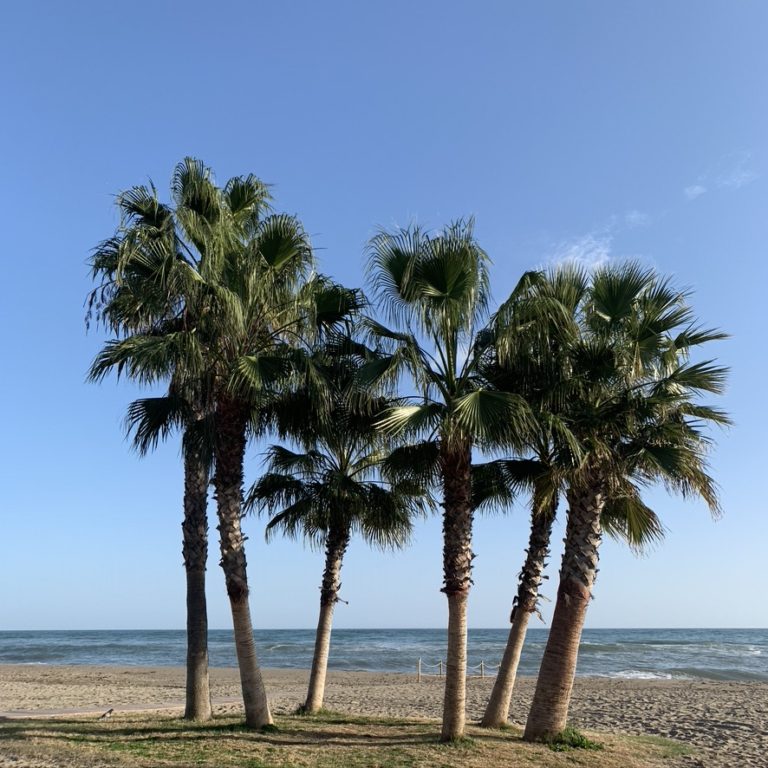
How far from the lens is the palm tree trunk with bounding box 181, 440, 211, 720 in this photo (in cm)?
1195

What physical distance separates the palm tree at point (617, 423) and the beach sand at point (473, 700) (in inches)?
91.2

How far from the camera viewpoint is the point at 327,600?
45.2 ft

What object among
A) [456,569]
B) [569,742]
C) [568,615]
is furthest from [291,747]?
[568,615]

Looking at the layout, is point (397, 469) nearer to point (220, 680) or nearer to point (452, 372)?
point (452, 372)

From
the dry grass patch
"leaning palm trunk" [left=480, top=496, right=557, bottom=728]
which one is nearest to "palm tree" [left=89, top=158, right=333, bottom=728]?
the dry grass patch

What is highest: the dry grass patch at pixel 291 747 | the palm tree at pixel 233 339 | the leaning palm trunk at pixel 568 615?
the palm tree at pixel 233 339

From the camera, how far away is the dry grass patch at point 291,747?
346 inches

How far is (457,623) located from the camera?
33.3 feet

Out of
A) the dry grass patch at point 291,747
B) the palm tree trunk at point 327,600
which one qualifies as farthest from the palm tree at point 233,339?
the palm tree trunk at point 327,600

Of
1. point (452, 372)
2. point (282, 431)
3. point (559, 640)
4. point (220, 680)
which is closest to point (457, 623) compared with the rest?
point (559, 640)

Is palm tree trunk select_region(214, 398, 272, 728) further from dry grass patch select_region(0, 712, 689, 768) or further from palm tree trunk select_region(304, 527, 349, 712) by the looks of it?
palm tree trunk select_region(304, 527, 349, 712)

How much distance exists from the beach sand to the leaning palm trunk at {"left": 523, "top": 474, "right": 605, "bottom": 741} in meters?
1.86

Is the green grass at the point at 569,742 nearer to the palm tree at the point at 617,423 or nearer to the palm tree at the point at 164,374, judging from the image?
the palm tree at the point at 617,423

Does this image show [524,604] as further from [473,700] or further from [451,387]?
[473,700]
